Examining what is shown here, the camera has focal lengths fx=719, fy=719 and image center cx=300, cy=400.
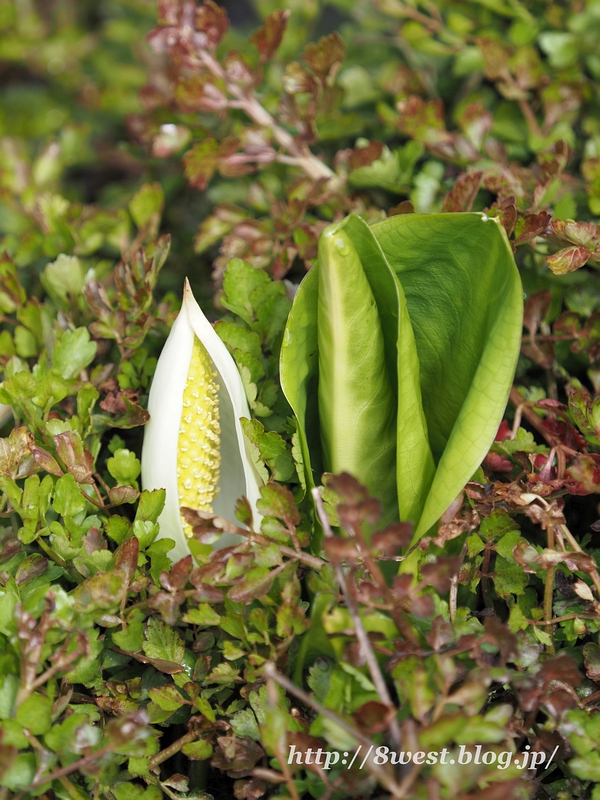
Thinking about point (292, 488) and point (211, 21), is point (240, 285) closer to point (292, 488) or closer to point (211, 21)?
point (292, 488)

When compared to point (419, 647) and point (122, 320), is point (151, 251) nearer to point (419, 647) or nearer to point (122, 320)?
point (122, 320)

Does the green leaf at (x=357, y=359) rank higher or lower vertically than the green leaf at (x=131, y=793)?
higher

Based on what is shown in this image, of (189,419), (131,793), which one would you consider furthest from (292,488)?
(131,793)

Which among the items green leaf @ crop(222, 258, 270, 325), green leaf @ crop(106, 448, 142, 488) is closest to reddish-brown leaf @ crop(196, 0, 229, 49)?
green leaf @ crop(222, 258, 270, 325)

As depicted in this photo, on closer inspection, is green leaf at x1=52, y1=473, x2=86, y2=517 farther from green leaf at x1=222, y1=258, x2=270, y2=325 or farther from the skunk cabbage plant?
green leaf at x1=222, y1=258, x2=270, y2=325

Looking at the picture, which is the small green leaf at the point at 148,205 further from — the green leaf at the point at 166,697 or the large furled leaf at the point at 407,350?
the green leaf at the point at 166,697

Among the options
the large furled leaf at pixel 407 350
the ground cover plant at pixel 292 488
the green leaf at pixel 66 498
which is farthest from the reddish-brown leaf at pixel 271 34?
the green leaf at pixel 66 498
